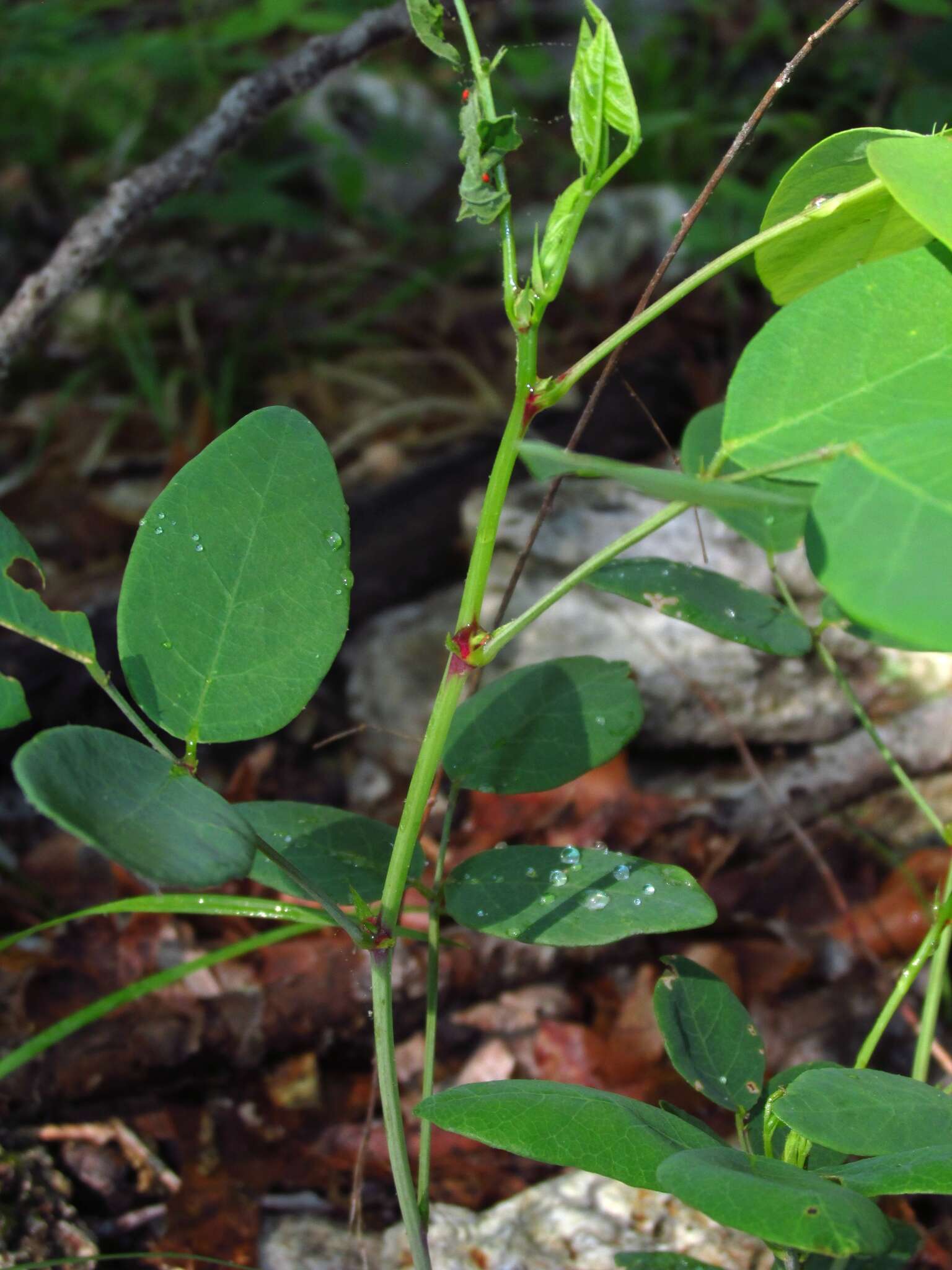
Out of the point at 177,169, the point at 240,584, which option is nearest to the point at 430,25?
the point at 240,584

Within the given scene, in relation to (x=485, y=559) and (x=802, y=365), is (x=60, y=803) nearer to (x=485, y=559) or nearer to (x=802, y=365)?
(x=485, y=559)

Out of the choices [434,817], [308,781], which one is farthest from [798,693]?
[308,781]

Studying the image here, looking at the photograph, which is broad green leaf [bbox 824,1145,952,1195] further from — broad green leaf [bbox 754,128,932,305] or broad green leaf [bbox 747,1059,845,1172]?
broad green leaf [bbox 754,128,932,305]

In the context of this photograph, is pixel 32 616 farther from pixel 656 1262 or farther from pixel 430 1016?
pixel 656 1262

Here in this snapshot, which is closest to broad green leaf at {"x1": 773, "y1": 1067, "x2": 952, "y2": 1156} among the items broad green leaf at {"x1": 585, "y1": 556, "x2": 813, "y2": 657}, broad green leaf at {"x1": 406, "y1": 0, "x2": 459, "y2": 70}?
broad green leaf at {"x1": 585, "y1": 556, "x2": 813, "y2": 657}

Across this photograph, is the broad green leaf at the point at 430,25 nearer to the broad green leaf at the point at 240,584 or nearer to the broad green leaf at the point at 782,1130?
the broad green leaf at the point at 240,584
